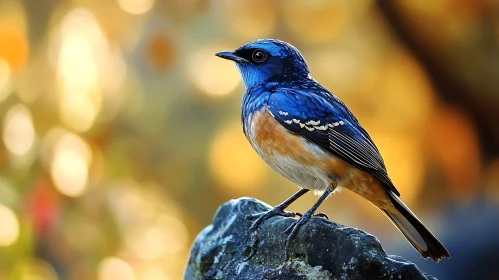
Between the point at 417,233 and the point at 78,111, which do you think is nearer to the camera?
the point at 417,233

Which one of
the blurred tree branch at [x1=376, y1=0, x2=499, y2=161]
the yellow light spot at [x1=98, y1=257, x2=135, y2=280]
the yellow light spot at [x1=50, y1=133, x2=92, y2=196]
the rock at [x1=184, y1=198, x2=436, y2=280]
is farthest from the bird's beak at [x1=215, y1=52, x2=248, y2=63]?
the blurred tree branch at [x1=376, y1=0, x2=499, y2=161]

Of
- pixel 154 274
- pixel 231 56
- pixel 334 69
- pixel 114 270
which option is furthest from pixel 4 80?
pixel 231 56

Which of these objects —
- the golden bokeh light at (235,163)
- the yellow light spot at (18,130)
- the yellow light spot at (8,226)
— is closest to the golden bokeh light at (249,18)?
the golden bokeh light at (235,163)

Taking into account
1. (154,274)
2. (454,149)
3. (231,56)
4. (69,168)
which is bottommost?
(154,274)

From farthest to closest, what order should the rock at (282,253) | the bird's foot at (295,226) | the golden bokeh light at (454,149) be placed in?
1. the golden bokeh light at (454,149)
2. the bird's foot at (295,226)
3. the rock at (282,253)

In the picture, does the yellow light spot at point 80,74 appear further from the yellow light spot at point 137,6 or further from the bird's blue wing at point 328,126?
the bird's blue wing at point 328,126

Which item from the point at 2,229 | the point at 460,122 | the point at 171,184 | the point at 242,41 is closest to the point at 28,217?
the point at 2,229

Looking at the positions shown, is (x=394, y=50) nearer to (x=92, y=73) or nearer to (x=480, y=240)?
(x=480, y=240)

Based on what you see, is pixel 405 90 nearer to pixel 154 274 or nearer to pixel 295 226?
pixel 154 274
